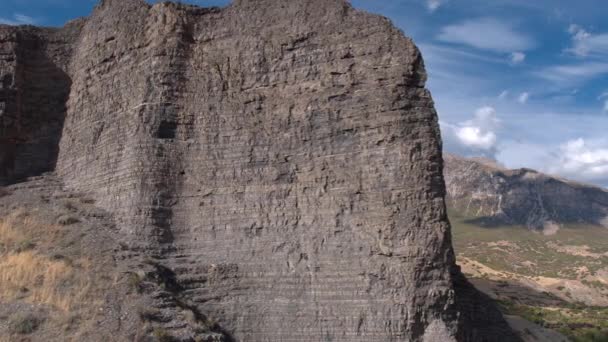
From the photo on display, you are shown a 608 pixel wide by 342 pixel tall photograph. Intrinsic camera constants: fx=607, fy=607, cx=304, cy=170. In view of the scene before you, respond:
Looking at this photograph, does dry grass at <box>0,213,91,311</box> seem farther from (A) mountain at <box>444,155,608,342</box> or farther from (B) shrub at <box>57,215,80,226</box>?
(A) mountain at <box>444,155,608,342</box>

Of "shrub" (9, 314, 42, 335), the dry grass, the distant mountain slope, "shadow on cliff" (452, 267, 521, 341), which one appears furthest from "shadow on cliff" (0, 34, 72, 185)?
the distant mountain slope

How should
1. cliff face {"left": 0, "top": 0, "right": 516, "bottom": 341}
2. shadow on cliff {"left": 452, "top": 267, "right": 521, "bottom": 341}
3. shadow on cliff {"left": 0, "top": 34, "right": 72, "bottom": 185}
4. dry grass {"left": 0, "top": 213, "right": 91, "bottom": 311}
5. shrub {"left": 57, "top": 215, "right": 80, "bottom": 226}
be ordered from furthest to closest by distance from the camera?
shadow on cliff {"left": 0, "top": 34, "right": 72, "bottom": 185} < shadow on cliff {"left": 452, "top": 267, "right": 521, "bottom": 341} < shrub {"left": 57, "top": 215, "right": 80, "bottom": 226} < cliff face {"left": 0, "top": 0, "right": 516, "bottom": 341} < dry grass {"left": 0, "top": 213, "right": 91, "bottom": 311}

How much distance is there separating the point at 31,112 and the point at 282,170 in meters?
9.85

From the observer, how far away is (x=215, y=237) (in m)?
15.3

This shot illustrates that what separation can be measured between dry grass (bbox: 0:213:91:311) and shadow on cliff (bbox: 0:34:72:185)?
14.2ft

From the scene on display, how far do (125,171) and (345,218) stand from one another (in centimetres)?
622

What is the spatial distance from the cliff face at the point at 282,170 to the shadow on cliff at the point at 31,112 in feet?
6.92

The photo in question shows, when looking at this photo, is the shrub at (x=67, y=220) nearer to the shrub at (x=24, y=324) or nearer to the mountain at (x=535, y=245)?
the shrub at (x=24, y=324)

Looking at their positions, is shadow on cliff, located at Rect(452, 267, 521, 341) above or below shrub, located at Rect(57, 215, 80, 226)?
below

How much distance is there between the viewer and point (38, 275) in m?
14.0

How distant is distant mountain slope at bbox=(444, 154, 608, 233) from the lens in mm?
111312

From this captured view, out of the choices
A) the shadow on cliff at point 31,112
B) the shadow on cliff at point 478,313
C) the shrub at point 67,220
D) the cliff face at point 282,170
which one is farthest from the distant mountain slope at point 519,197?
the shrub at point 67,220

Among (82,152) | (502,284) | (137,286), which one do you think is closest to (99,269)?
(137,286)

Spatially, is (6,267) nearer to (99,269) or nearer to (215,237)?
(99,269)
